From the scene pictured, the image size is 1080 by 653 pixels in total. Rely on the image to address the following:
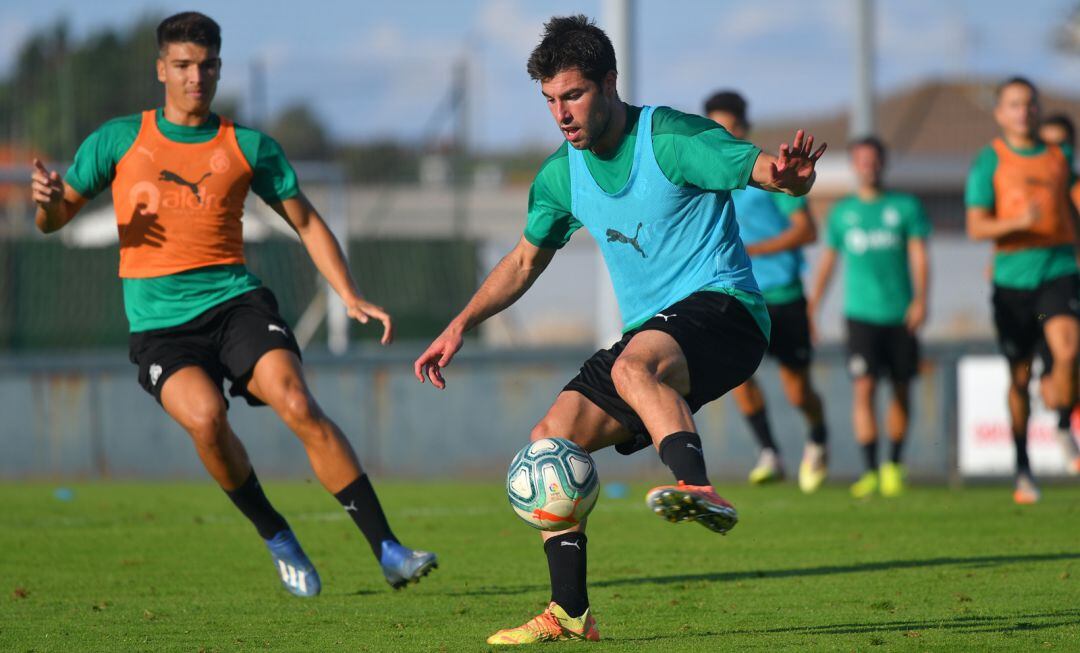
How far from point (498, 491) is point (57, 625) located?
690cm

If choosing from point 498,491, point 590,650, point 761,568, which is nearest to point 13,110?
point 498,491

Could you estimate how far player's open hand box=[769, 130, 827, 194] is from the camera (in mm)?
4902

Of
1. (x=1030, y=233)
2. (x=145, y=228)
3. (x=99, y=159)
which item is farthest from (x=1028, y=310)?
(x=99, y=159)

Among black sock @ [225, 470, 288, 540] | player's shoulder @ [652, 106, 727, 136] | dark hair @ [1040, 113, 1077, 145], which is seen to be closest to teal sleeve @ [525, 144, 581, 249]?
player's shoulder @ [652, 106, 727, 136]

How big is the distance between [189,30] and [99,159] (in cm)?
71

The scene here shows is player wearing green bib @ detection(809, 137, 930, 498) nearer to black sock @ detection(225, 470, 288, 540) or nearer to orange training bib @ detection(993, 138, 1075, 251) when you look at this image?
orange training bib @ detection(993, 138, 1075, 251)

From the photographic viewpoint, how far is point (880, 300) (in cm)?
1179

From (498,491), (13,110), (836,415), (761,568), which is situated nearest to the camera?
(761,568)

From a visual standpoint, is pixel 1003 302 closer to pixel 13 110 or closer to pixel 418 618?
pixel 418 618

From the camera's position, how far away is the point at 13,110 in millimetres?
20422

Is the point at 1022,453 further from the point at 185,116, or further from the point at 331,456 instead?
the point at 185,116

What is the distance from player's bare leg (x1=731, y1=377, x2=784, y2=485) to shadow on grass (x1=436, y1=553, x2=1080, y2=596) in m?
3.61

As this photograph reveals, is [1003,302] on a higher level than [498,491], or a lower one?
higher

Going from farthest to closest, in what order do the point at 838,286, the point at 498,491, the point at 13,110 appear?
the point at 838,286
the point at 13,110
the point at 498,491
